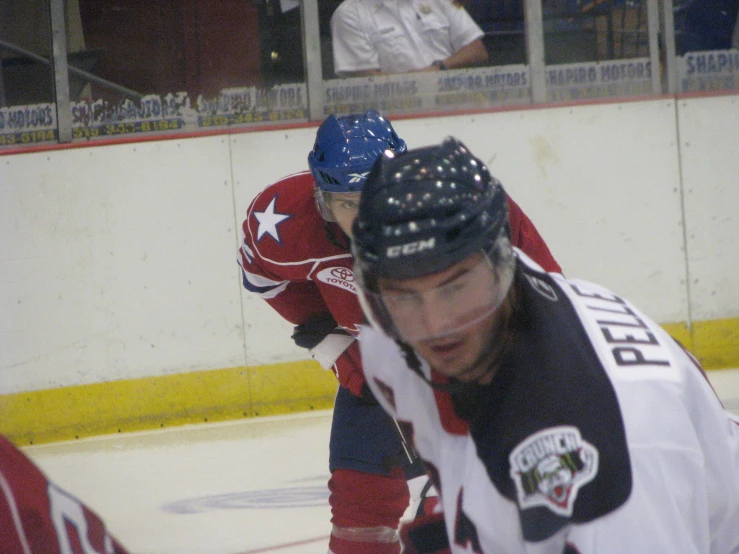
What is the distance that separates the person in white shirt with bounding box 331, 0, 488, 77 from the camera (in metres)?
4.76

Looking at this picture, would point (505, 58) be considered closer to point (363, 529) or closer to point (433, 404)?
point (363, 529)

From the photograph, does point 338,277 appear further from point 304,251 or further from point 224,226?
point 224,226

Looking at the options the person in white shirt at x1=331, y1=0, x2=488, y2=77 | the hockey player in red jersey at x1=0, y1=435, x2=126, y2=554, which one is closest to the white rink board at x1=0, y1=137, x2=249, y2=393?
the person in white shirt at x1=331, y1=0, x2=488, y2=77

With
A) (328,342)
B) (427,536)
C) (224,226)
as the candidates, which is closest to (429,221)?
(427,536)

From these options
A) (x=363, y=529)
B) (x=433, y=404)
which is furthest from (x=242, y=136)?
(x=433, y=404)

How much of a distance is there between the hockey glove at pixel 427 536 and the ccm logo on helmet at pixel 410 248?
1.31 feet

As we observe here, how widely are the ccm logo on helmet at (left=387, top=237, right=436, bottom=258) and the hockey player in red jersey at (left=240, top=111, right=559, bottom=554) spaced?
3.50 ft

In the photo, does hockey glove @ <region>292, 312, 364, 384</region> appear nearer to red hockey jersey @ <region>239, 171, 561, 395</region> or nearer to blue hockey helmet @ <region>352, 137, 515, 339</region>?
red hockey jersey @ <region>239, 171, 561, 395</region>

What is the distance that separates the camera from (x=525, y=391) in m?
1.02

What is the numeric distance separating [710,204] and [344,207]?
3092 mm

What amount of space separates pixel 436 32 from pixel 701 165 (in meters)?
1.38

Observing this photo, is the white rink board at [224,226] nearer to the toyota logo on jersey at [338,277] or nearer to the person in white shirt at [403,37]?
the person in white shirt at [403,37]

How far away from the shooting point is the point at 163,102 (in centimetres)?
468

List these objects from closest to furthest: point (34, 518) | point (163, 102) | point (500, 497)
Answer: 1. point (34, 518)
2. point (500, 497)
3. point (163, 102)
